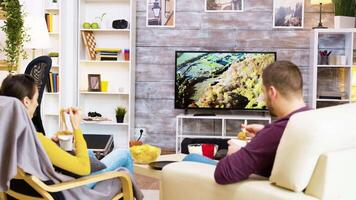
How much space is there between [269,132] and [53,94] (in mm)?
4997

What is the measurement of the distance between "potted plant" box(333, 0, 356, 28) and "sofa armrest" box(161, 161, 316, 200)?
4.46 meters

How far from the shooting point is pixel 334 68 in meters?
6.50

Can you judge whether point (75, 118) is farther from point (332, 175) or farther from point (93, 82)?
point (93, 82)

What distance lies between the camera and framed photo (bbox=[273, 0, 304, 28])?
6.66 metres

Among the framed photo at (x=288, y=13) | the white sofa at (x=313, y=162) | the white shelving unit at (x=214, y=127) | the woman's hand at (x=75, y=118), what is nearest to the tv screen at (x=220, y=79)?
the white shelving unit at (x=214, y=127)

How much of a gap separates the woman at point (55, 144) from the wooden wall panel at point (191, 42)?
396 cm

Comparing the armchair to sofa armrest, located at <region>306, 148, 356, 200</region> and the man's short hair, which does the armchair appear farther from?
sofa armrest, located at <region>306, 148, 356, 200</region>

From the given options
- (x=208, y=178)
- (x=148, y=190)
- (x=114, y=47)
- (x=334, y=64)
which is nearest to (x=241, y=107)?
(x=334, y=64)

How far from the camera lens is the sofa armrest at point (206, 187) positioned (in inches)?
79.9

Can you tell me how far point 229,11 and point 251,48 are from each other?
0.58m

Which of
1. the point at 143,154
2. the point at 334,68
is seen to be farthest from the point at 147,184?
the point at 334,68

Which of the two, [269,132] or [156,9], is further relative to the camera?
[156,9]

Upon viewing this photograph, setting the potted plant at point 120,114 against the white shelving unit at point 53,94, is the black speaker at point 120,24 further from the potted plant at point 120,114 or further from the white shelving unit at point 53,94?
the potted plant at point 120,114

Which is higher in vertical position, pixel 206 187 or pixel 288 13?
pixel 288 13
